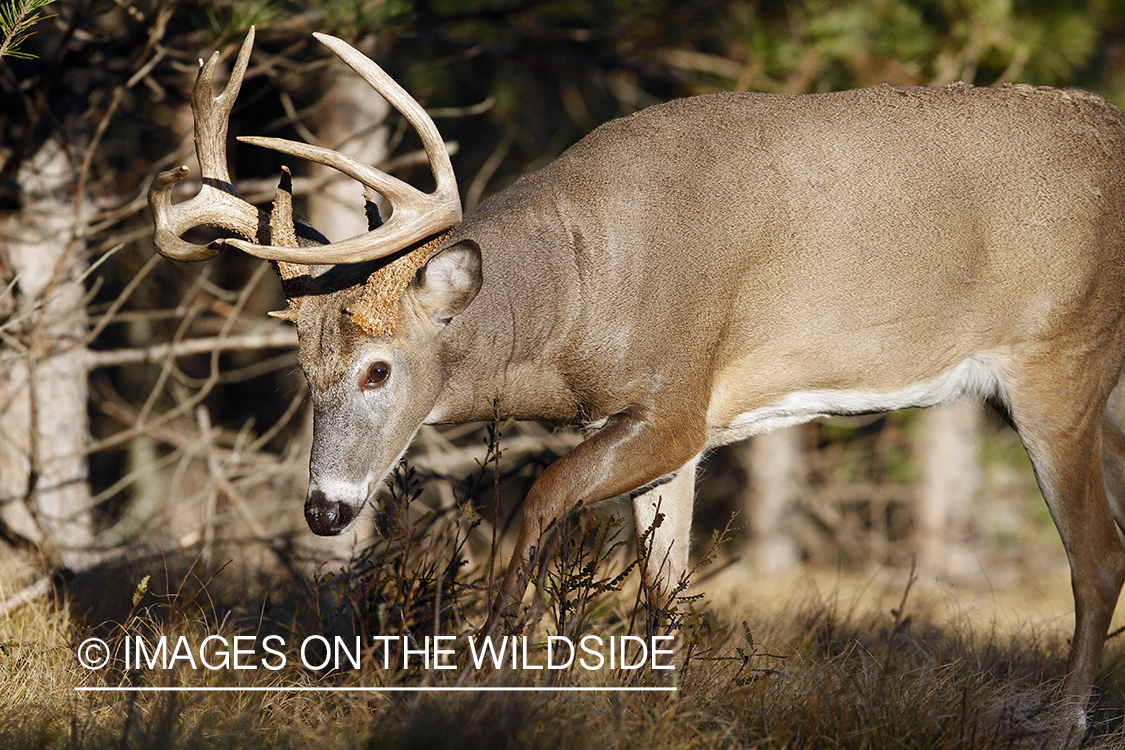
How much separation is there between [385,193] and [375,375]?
66 cm

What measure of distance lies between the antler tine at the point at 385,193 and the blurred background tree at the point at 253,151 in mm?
1196

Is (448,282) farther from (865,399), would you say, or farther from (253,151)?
(253,151)

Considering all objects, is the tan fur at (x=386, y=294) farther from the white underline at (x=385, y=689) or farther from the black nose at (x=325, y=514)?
the white underline at (x=385, y=689)

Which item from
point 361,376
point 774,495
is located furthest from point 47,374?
point 774,495

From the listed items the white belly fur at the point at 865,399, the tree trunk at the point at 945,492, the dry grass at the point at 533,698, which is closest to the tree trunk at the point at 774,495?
the tree trunk at the point at 945,492

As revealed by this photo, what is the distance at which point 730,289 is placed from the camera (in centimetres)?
416

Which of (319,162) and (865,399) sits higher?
(319,162)

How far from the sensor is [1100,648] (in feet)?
14.1

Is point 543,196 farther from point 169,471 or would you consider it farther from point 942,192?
point 169,471

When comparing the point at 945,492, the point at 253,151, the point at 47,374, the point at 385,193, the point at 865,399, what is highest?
the point at 253,151

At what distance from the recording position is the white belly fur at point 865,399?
442 centimetres

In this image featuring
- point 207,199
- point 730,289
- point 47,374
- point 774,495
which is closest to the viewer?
point 207,199

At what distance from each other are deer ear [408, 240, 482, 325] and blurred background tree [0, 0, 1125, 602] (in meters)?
1.07

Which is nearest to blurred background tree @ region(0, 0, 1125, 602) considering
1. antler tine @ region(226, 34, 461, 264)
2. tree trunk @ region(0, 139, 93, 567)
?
tree trunk @ region(0, 139, 93, 567)
